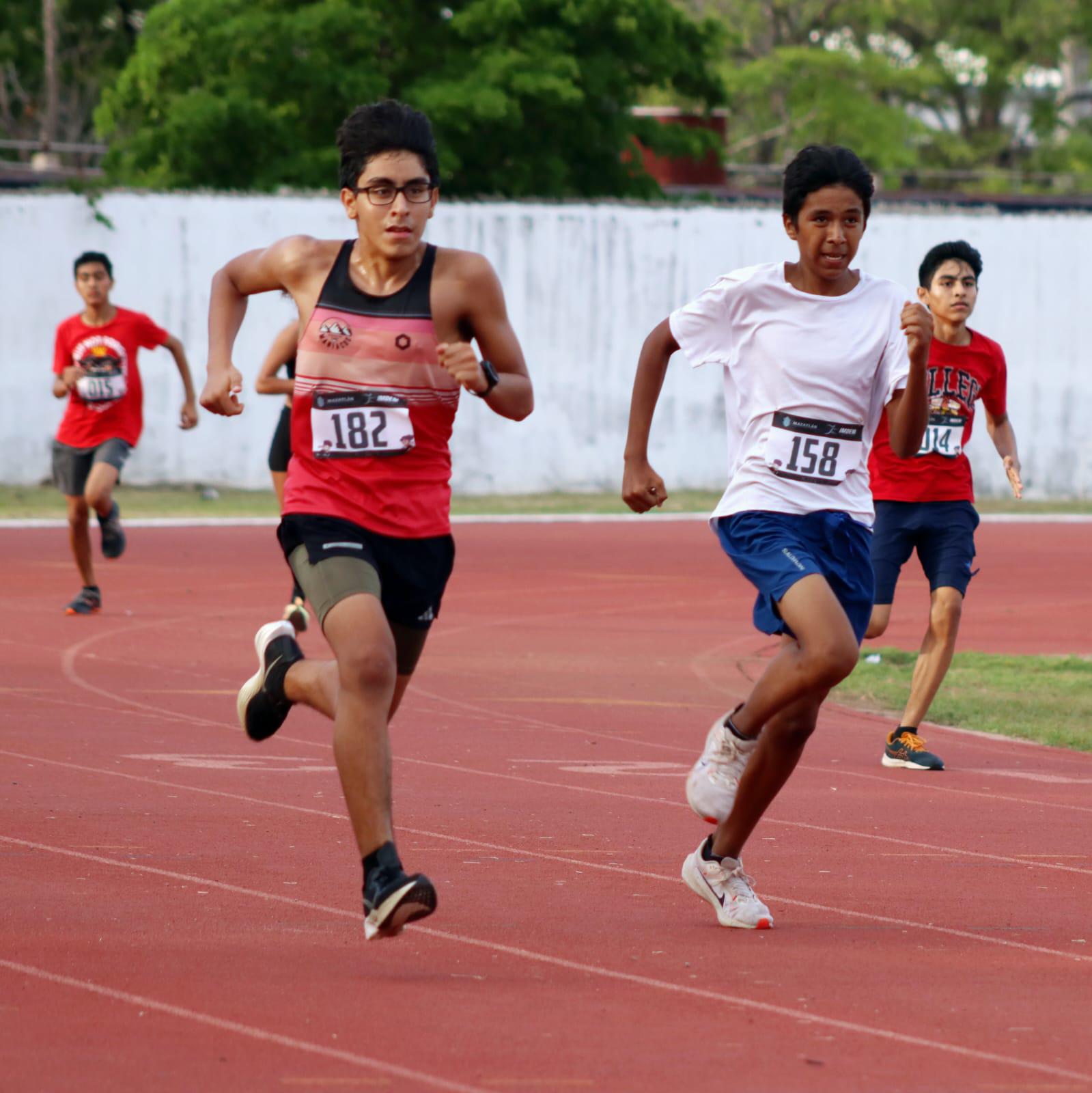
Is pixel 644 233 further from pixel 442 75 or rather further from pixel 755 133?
pixel 755 133

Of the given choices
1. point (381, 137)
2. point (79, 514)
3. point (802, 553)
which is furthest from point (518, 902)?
point (79, 514)

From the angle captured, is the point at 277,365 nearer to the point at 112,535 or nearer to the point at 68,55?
the point at 112,535

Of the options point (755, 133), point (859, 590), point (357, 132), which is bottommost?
point (755, 133)

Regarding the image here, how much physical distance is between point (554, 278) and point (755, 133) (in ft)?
98.4

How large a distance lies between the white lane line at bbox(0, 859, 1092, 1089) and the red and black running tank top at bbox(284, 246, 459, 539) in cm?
106

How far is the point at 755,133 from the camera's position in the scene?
181 feet

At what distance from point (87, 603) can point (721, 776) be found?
8.98m

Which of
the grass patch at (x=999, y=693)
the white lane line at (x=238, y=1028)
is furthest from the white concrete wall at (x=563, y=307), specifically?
the white lane line at (x=238, y=1028)

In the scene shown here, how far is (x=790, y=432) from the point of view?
587cm

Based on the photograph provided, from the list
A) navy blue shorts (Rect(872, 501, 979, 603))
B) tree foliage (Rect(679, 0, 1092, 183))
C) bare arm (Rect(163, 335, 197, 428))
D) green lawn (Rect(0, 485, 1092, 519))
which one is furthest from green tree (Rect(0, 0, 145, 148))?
navy blue shorts (Rect(872, 501, 979, 603))

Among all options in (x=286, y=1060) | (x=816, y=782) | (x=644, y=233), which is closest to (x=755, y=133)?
(x=644, y=233)

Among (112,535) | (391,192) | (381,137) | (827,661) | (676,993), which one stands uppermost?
(381,137)

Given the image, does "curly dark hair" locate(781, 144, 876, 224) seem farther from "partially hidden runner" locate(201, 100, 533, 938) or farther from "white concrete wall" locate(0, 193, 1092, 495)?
"white concrete wall" locate(0, 193, 1092, 495)

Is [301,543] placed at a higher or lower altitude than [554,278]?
higher
